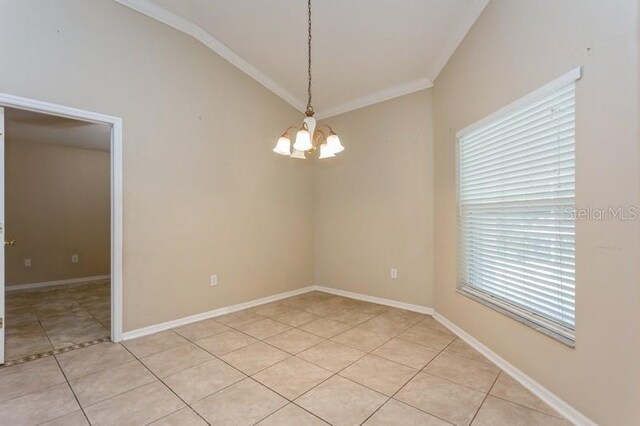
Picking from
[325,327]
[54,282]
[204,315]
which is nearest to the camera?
[325,327]

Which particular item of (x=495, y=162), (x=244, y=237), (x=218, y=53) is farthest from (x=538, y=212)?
(x=218, y=53)

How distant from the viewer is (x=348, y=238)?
178 inches

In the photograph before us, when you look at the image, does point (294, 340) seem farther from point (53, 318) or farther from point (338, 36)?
point (338, 36)

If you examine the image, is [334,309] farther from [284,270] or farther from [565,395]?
[565,395]

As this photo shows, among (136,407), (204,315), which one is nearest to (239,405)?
(136,407)

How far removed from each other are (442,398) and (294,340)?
1427mm

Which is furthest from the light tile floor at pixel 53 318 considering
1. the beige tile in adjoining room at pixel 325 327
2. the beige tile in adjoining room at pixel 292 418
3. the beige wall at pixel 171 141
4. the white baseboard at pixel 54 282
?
the beige tile in adjoining room at pixel 292 418

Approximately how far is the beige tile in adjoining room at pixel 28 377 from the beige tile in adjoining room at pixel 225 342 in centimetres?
103

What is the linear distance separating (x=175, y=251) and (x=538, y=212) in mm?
3322

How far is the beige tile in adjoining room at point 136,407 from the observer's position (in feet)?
5.82

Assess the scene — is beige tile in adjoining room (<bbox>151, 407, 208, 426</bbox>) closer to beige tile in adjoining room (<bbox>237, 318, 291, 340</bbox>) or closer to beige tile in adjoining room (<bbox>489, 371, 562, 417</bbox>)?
beige tile in adjoining room (<bbox>237, 318, 291, 340</bbox>)

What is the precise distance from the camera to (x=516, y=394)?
2.00m

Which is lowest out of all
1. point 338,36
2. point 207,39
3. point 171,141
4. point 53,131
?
point 171,141

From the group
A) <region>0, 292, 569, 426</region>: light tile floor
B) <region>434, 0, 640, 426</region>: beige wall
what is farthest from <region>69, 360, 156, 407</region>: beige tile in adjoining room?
<region>434, 0, 640, 426</region>: beige wall
